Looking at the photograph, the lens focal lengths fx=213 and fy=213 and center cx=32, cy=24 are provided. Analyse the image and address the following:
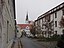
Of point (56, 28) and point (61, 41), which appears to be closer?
point (61, 41)

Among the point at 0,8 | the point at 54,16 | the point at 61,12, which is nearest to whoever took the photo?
the point at 0,8

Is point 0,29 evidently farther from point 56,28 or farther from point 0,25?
point 56,28

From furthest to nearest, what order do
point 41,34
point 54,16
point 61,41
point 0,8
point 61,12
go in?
point 41,34 → point 54,16 → point 61,12 → point 61,41 → point 0,8

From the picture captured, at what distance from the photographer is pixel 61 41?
24.6 m

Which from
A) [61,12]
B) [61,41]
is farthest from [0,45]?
[61,12]

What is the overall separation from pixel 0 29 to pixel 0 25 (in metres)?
0.17

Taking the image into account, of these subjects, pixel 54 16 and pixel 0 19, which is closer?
pixel 0 19

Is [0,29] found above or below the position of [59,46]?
above

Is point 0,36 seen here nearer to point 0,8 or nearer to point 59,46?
point 0,8

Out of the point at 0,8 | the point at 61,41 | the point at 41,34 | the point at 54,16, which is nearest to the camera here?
the point at 0,8

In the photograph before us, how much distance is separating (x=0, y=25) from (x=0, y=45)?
810mm

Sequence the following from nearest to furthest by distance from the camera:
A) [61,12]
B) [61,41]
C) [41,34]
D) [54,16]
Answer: [61,41] → [61,12] → [54,16] → [41,34]

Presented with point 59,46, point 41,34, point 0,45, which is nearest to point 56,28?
point 41,34

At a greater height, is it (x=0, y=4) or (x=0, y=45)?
(x=0, y=4)
